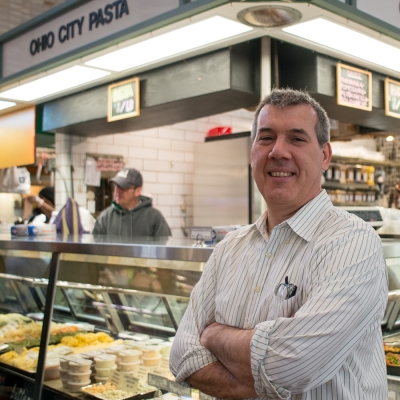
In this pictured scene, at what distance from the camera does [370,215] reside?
2832 mm

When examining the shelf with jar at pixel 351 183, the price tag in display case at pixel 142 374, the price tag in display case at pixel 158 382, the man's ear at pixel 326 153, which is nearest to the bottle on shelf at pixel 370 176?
the shelf with jar at pixel 351 183

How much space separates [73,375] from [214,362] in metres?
1.87

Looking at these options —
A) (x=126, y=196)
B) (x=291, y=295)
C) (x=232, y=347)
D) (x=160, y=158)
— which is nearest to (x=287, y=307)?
(x=291, y=295)

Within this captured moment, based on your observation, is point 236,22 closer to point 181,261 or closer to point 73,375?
point 181,261

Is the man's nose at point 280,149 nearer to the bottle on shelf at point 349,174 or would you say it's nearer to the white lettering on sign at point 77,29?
the white lettering on sign at point 77,29

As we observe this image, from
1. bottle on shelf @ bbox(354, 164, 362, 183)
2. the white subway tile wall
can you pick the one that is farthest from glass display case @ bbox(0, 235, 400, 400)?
bottle on shelf @ bbox(354, 164, 362, 183)

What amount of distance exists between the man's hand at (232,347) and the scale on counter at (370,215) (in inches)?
54.8

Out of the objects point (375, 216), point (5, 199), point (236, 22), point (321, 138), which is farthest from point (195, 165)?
point (321, 138)

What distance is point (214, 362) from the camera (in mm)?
1571

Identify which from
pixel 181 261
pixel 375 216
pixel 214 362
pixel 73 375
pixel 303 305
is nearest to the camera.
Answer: pixel 303 305

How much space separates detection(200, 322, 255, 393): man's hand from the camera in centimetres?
143

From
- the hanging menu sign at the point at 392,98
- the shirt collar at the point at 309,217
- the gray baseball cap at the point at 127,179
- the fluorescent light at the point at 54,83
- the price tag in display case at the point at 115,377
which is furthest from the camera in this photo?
the gray baseball cap at the point at 127,179

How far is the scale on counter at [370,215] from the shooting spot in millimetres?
2759

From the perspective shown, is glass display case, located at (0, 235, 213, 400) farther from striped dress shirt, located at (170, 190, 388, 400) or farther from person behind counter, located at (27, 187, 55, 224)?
person behind counter, located at (27, 187, 55, 224)
